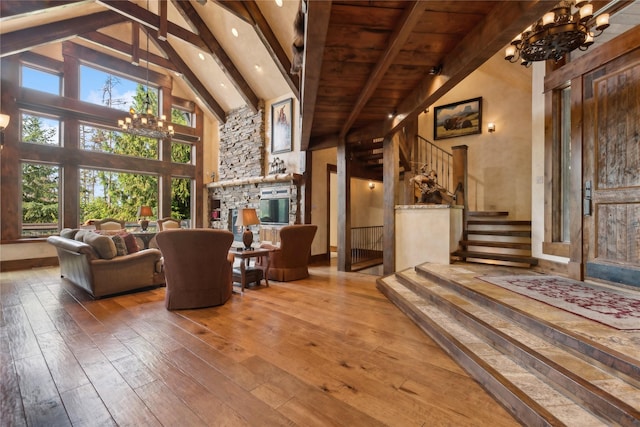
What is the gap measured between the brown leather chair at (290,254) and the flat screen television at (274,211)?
2139 millimetres

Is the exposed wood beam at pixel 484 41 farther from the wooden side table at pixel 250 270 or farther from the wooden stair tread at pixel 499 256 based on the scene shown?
the wooden side table at pixel 250 270

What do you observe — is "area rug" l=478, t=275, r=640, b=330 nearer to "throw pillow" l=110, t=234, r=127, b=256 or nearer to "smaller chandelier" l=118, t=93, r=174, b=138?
"throw pillow" l=110, t=234, r=127, b=256

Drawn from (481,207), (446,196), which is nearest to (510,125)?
(481,207)

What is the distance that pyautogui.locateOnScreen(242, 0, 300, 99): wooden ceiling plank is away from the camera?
5594 mm

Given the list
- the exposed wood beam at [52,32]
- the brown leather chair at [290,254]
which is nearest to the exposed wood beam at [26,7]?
the exposed wood beam at [52,32]

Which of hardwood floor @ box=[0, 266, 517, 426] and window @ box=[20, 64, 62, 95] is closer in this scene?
hardwood floor @ box=[0, 266, 517, 426]

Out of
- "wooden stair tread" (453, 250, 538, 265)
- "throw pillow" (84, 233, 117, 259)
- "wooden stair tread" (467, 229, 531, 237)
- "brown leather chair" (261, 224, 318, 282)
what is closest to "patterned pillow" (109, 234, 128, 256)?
"throw pillow" (84, 233, 117, 259)

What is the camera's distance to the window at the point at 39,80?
633cm

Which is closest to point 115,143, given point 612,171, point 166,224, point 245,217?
point 166,224

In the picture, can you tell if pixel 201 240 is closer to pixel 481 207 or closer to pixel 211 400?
pixel 211 400

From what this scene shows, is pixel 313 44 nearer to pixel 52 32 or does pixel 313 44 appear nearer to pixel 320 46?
pixel 320 46

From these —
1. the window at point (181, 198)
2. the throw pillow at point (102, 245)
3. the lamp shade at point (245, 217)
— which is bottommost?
the throw pillow at point (102, 245)

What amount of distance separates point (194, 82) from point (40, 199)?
5174mm

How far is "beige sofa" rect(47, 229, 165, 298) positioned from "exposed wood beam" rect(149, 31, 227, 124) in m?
6.00
